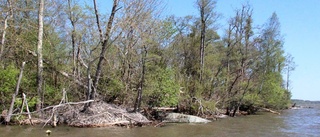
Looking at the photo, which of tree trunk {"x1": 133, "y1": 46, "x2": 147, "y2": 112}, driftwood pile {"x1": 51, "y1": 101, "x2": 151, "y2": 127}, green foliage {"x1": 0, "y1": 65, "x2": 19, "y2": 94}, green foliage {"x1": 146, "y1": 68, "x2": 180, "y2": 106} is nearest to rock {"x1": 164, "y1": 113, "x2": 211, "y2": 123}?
green foliage {"x1": 146, "y1": 68, "x2": 180, "y2": 106}

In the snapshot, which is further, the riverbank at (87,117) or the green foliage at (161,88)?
the green foliage at (161,88)

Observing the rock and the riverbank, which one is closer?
the riverbank

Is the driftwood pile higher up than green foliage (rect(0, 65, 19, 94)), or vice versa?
green foliage (rect(0, 65, 19, 94))

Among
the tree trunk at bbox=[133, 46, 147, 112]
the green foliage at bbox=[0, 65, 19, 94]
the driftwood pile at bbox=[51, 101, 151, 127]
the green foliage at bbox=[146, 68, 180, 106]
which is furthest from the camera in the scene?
the green foliage at bbox=[146, 68, 180, 106]

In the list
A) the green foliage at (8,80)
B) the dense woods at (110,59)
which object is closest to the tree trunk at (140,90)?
the dense woods at (110,59)

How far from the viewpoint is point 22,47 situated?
18.1m

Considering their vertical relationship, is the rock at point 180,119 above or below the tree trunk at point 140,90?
below

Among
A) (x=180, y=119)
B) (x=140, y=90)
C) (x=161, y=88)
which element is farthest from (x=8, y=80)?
(x=180, y=119)

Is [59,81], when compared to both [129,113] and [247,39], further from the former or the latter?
[247,39]

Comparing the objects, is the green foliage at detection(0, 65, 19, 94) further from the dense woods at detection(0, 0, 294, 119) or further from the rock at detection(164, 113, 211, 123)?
the rock at detection(164, 113, 211, 123)

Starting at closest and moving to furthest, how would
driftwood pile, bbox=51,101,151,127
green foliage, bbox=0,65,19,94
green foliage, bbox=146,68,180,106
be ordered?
green foliage, bbox=0,65,19,94
driftwood pile, bbox=51,101,151,127
green foliage, bbox=146,68,180,106

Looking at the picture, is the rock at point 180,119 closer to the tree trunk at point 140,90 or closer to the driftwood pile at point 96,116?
the tree trunk at point 140,90

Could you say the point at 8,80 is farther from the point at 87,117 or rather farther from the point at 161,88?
the point at 161,88

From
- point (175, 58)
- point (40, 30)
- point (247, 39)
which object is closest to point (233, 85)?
point (247, 39)
